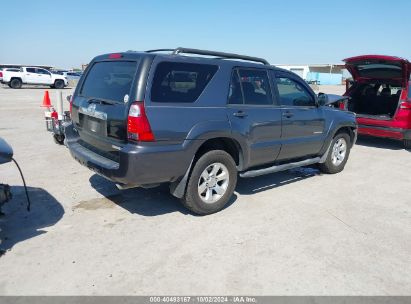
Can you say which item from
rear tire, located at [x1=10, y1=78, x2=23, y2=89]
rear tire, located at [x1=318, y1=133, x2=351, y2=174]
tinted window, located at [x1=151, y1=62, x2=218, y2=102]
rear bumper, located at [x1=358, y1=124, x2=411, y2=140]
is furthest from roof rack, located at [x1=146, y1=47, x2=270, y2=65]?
rear tire, located at [x1=10, y1=78, x2=23, y2=89]

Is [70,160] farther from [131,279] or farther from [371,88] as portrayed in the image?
[371,88]

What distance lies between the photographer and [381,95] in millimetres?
9406

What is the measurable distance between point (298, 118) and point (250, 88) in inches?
41.9

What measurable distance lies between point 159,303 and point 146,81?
2131 mm

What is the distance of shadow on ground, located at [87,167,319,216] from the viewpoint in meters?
4.48

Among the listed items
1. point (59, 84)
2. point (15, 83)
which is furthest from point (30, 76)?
point (59, 84)

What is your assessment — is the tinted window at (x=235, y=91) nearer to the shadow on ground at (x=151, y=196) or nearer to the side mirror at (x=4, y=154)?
the shadow on ground at (x=151, y=196)

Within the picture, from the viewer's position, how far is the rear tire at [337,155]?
6.23 meters

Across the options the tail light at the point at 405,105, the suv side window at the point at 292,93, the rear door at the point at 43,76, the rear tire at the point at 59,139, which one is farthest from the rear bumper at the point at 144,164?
the rear door at the point at 43,76

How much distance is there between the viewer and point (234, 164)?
4473 mm

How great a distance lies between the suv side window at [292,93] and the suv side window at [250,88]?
11.2 inches

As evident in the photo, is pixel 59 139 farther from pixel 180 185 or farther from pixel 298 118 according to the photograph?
pixel 298 118

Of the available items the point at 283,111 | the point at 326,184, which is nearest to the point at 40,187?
the point at 283,111

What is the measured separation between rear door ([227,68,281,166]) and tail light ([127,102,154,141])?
1169 mm
